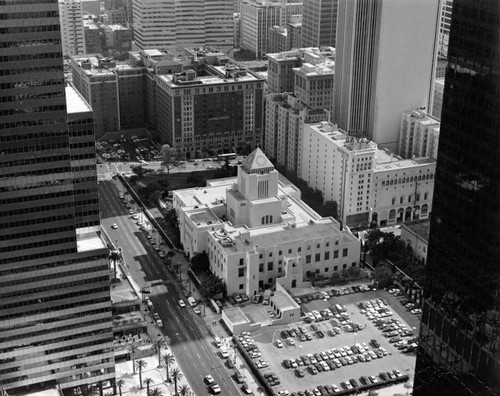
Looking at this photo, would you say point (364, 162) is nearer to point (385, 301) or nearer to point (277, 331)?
point (385, 301)

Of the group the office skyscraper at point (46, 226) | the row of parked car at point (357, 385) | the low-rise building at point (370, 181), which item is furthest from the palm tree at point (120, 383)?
the low-rise building at point (370, 181)

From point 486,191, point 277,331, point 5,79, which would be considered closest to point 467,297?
point 486,191

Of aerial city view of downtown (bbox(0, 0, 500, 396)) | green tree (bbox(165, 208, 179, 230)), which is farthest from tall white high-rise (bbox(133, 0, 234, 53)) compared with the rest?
green tree (bbox(165, 208, 179, 230))

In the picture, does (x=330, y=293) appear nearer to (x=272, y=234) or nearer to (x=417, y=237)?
(x=272, y=234)

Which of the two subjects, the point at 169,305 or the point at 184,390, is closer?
the point at 184,390

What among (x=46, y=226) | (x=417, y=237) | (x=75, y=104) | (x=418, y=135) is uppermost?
(x=75, y=104)

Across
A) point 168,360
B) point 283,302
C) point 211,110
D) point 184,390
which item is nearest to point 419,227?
point 283,302
